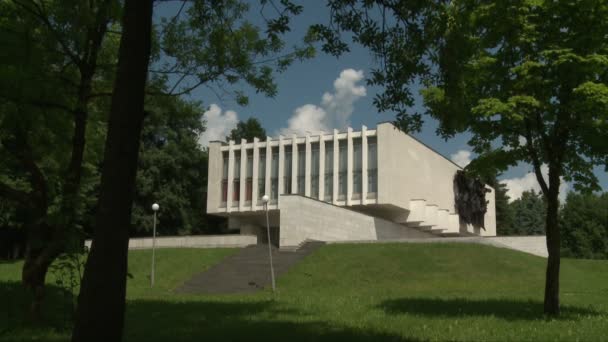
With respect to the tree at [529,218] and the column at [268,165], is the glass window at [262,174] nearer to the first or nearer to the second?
the column at [268,165]

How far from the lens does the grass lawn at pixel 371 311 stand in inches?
416

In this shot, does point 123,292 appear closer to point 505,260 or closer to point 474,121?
point 474,121

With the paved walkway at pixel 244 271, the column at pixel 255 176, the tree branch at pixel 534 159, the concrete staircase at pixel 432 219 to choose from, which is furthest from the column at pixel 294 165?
the tree branch at pixel 534 159

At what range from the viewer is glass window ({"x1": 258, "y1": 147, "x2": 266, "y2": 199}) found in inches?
2272

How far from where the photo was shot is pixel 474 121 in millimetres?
15562

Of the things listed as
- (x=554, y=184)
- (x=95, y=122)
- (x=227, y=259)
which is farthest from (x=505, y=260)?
(x=95, y=122)

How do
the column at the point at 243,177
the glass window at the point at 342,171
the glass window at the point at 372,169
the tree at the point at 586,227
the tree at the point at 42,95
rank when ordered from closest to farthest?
1. the tree at the point at 42,95
2. the glass window at the point at 372,169
3. the glass window at the point at 342,171
4. the column at the point at 243,177
5. the tree at the point at 586,227

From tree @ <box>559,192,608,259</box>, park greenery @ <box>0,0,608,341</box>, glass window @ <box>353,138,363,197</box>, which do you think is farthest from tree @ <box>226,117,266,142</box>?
park greenery @ <box>0,0,608,341</box>

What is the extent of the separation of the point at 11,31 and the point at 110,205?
27.0 feet

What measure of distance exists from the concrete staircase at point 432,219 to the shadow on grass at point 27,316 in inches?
1648

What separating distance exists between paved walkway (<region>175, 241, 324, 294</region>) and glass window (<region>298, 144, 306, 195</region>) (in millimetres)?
15087

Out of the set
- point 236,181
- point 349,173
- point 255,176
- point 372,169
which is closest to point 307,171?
point 349,173

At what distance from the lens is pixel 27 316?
11.7 meters

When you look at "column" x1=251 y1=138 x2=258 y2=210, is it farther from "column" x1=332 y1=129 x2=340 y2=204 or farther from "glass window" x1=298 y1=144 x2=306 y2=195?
"column" x1=332 y1=129 x2=340 y2=204
